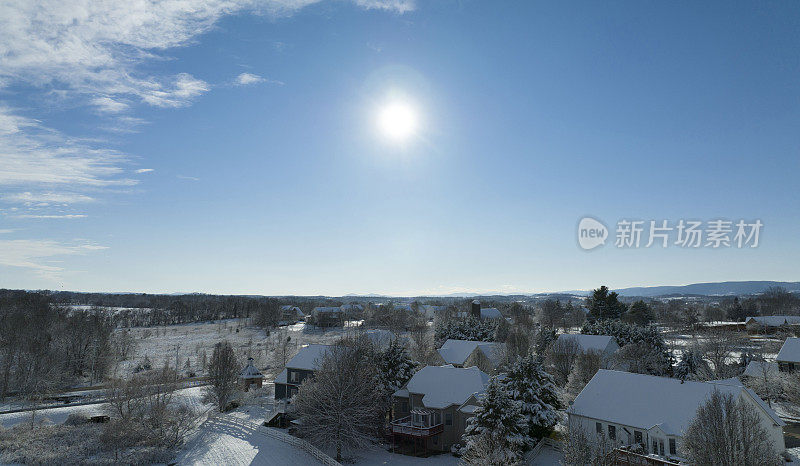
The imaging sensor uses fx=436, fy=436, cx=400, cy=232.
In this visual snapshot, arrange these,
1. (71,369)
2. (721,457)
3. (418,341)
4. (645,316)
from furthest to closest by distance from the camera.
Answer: (645,316) → (418,341) → (71,369) → (721,457)

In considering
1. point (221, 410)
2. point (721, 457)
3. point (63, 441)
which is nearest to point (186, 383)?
point (221, 410)

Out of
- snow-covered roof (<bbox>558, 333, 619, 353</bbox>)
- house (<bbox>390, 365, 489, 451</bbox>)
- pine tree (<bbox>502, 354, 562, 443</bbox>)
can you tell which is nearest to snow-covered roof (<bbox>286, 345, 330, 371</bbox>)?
house (<bbox>390, 365, 489, 451</bbox>)

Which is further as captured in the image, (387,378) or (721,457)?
(387,378)

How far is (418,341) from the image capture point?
7656 cm

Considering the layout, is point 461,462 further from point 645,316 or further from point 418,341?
point 645,316

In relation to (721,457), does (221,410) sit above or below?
below

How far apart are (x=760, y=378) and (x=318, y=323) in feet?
394

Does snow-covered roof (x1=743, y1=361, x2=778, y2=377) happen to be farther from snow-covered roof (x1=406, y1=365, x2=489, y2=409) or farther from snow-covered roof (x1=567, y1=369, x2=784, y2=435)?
snow-covered roof (x1=406, y1=365, x2=489, y2=409)

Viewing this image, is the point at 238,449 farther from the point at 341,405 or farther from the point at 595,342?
the point at 595,342

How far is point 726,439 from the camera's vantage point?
706 inches

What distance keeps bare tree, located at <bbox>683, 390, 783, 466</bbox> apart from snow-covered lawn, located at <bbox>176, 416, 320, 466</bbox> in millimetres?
24720

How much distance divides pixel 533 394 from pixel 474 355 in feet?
93.5

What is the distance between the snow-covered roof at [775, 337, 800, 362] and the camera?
57188 millimetres

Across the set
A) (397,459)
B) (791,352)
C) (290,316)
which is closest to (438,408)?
(397,459)
